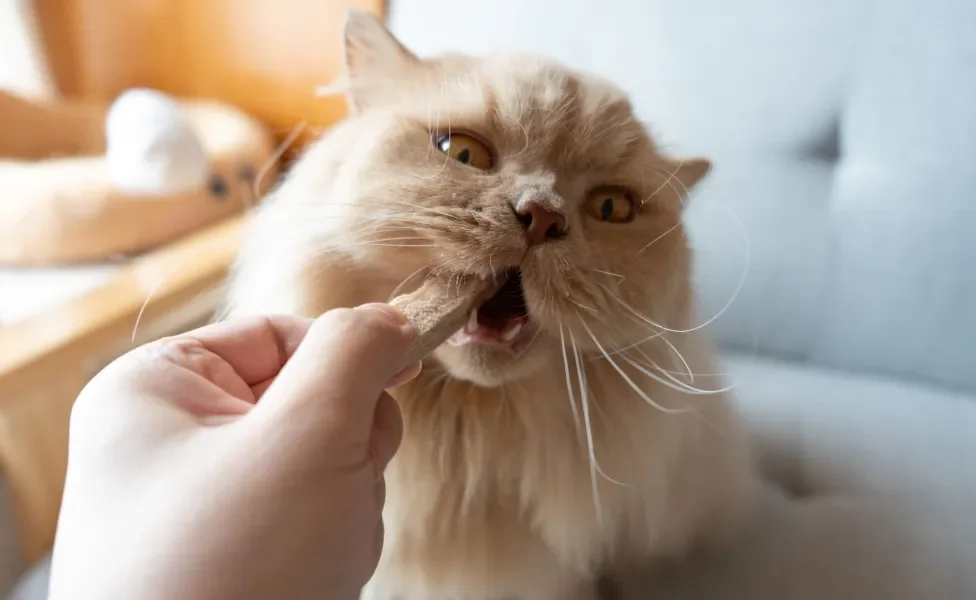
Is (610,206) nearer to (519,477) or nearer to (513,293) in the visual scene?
(513,293)

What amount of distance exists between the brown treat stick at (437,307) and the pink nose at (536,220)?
6 cm

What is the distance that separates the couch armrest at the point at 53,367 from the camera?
890 mm

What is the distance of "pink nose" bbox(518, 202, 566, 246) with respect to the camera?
585mm

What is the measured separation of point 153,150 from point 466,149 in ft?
3.29

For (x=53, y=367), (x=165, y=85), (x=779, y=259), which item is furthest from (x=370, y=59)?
(x=165, y=85)

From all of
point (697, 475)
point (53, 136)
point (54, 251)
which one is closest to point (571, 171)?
point (697, 475)

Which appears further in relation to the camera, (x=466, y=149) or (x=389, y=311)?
(x=466, y=149)

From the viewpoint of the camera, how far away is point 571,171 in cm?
68

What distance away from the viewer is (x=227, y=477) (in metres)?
0.38

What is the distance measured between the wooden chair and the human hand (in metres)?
0.61

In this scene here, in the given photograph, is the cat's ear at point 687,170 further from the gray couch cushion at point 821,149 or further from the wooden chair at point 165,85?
the wooden chair at point 165,85

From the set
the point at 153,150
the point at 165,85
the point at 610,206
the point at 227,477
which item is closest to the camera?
the point at 227,477

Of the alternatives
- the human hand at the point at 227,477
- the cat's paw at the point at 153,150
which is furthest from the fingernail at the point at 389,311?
the cat's paw at the point at 153,150

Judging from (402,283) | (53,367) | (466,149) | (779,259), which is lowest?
(53,367)
